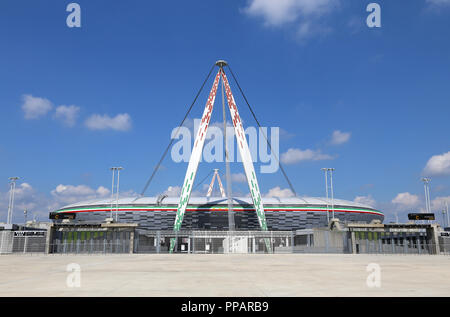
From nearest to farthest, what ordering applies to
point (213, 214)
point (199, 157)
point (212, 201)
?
point (199, 157)
point (213, 214)
point (212, 201)

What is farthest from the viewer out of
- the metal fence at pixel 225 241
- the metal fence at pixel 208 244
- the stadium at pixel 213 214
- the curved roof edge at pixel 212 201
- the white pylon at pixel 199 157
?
the curved roof edge at pixel 212 201

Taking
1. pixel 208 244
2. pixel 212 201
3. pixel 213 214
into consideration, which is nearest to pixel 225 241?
pixel 208 244

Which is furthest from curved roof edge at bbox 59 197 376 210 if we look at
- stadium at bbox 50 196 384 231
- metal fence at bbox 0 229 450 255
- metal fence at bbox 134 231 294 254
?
metal fence at bbox 0 229 450 255

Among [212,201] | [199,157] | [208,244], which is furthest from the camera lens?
[212,201]

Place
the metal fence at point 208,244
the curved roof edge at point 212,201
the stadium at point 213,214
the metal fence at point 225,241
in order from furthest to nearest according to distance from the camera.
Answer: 1. the curved roof edge at point 212,201
2. the stadium at point 213,214
3. the metal fence at point 225,241
4. the metal fence at point 208,244

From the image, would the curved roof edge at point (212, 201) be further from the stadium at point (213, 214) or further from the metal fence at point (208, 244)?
the metal fence at point (208, 244)

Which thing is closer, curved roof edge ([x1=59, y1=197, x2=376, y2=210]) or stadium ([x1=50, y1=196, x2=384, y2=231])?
stadium ([x1=50, y1=196, x2=384, y2=231])

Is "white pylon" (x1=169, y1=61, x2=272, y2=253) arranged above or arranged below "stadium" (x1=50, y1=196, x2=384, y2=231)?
above

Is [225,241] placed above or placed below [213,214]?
below

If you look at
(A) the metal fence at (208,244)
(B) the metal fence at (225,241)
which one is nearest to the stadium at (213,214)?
(B) the metal fence at (225,241)

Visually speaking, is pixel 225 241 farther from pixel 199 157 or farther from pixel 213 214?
pixel 213 214

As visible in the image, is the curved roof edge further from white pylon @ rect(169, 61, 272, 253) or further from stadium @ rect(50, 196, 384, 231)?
white pylon @ rect(169, 61, 272, 253)

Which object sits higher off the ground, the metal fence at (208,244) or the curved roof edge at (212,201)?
the curved roof edge at (212,201)
